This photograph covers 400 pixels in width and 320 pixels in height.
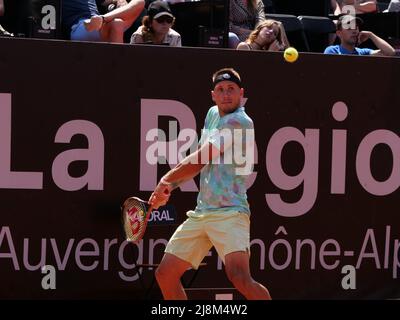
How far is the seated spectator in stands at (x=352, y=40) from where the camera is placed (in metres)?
8.91

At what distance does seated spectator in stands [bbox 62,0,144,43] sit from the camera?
7.80m

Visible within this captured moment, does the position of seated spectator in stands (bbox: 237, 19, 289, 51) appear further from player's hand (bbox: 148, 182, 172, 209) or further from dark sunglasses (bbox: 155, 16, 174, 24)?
player's hand (bbox: 148, 182, 172, 209)

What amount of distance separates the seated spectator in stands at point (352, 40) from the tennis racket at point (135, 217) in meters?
3.05

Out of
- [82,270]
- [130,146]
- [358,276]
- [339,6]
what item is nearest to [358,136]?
[358,276]

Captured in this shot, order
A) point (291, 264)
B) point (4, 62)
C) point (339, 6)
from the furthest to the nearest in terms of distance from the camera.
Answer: point (339, 6) < point (291, 264) < point (4, 62)

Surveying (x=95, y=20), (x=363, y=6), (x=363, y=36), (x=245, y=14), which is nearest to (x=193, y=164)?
(x=95, y=20)

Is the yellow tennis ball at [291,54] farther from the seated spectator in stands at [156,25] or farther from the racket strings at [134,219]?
the racket strings at [134,219]

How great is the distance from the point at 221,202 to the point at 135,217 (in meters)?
0.58

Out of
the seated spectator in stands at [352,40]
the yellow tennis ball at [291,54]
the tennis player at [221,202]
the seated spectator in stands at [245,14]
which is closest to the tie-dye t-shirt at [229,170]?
the tennis player at [221,202]

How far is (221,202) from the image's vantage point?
6.34 metres

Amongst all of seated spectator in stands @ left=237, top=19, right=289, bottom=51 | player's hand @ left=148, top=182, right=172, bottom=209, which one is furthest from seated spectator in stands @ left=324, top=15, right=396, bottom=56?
player's hand @ left=148, top=182, right=172, bottom=209
